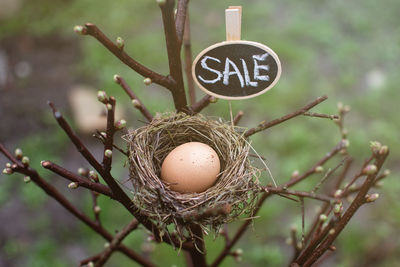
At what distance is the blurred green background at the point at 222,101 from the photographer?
2.78 m

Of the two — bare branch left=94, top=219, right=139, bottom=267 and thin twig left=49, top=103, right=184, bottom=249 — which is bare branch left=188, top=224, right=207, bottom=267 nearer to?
thin twig left=49, top=103, right=184, bottom=249

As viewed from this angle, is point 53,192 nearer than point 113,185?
No

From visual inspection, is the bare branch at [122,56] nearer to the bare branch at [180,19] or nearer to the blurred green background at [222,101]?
the bare branch at [180,19]

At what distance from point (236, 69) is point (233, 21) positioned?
132mm

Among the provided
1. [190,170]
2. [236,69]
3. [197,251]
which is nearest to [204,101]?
[236,69]

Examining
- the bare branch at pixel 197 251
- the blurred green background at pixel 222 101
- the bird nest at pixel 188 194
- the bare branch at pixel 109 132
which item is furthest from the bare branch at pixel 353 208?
the blurred green background at pixel 222 101

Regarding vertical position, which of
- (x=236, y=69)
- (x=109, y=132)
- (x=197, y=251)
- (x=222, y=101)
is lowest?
(x=222, y=101)

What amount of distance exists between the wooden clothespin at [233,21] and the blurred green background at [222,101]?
1858mm

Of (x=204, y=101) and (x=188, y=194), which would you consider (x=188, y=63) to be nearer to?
(x=204, y=101)

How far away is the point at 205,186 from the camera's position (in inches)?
51.1

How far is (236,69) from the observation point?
114cm

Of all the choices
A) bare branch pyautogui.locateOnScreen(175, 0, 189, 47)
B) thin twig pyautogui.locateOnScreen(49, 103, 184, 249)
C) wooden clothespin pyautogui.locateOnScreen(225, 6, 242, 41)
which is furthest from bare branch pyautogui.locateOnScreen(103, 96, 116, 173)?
wooden clothespin pyautogui.locateOnScreen(225, 6, 242, 41)

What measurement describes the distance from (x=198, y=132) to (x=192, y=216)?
43cm

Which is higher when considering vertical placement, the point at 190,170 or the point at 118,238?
the point at 190,170
